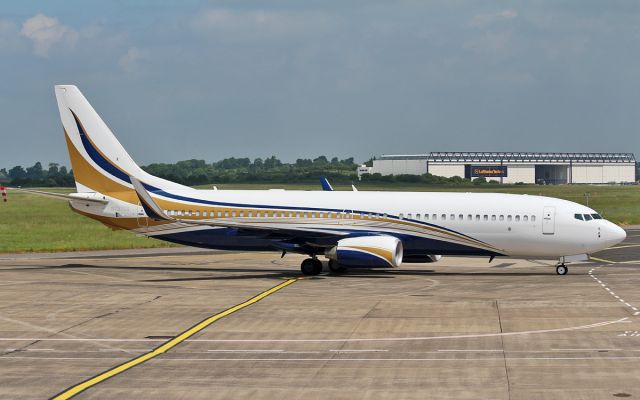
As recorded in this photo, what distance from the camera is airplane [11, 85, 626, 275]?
145 feet

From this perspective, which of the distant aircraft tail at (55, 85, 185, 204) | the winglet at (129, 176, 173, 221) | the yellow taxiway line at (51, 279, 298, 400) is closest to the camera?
the yellow taxiway line at (51, 279, 298, 400)

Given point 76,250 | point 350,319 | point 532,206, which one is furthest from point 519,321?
point 76,250

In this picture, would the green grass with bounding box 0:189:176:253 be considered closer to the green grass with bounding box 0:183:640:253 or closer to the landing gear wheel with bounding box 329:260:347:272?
the green grass with bounding box 0:183:640:253

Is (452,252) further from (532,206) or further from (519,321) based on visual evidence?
(519,321)

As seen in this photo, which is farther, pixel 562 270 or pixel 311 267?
pixel 311 267

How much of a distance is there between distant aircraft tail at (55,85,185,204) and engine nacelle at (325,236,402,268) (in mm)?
10516

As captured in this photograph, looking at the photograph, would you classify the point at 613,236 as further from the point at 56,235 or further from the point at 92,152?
the point at 56,235

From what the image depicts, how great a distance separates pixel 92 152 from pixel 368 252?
16406 mm

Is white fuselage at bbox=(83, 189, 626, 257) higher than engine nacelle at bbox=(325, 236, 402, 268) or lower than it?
higher

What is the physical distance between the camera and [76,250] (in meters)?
61.2

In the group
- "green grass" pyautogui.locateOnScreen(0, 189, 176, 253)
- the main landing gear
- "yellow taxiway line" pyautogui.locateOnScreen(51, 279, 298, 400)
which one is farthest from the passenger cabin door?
"green grass" pyautogui.locateOnScreen(0, 189, 176, 253)

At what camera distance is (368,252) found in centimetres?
4331

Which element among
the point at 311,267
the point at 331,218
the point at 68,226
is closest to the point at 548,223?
the point at 331,218

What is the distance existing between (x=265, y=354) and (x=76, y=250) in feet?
130
